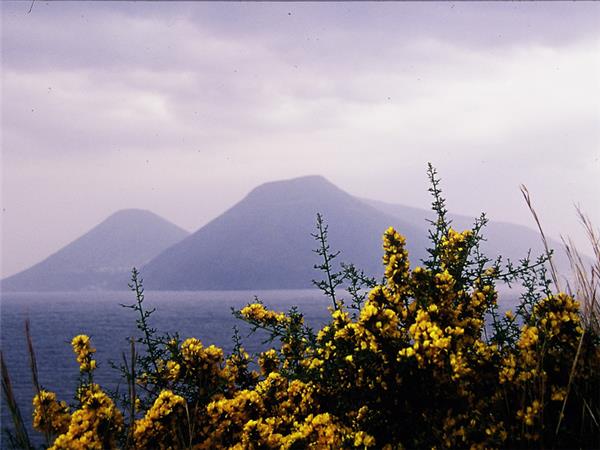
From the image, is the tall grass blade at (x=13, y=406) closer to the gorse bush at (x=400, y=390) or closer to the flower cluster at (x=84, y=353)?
the gorse bush at (x=400, y=390)

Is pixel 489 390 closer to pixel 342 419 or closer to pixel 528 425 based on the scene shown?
pixel 528 425

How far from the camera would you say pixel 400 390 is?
3.49 m

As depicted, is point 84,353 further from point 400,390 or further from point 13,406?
point 400,390

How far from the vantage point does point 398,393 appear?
137 inches

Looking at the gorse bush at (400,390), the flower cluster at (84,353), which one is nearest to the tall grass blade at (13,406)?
the gorse bush at (400,390)

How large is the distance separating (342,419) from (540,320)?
5.35 ft

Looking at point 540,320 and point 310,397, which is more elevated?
point 540,320

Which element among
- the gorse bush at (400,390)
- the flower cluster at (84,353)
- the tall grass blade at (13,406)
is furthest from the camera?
the flower cluster at (84,353)

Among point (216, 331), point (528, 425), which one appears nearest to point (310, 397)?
point (528, 425)

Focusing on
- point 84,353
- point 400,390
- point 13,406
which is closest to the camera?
point 13,406

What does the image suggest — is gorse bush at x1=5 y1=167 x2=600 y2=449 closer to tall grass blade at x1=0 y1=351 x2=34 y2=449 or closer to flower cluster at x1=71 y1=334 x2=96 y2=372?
tall grass blade at x1=0 y1=351 x2=34 y2=449

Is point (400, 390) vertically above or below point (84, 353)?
below

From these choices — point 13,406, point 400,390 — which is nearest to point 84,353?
point 13,406

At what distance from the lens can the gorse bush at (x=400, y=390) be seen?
323 centimetres
